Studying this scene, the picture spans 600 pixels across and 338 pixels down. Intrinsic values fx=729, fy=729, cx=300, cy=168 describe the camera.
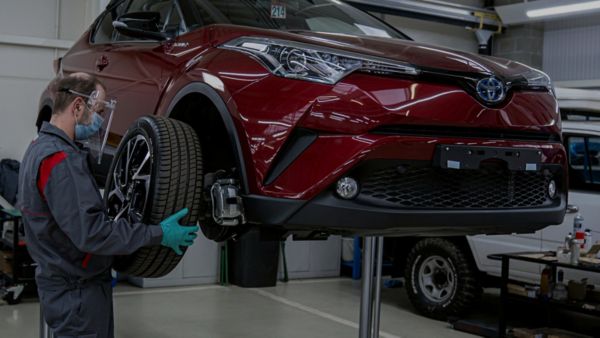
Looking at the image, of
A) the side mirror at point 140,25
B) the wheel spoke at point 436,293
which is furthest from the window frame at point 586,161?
the side mirror at point 140,25

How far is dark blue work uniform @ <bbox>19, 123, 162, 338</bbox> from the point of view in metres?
2.32

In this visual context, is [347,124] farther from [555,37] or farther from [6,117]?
[555,37]

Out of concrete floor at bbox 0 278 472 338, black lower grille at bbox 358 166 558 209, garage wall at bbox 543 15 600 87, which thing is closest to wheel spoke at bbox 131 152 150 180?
black lower grille at bbox 358 166 558 209

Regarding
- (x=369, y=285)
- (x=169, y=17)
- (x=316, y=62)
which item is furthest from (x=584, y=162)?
(x=316, y=62)

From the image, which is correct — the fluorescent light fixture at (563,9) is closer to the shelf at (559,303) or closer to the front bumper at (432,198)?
the shelf at (559,303)

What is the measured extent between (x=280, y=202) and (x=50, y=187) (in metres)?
0.75

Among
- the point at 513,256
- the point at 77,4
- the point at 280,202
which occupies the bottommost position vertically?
the point at 513,256

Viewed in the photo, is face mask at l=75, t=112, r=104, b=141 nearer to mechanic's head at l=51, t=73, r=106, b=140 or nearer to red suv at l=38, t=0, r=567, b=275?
mechanic's head at l=51, t=73, r=106, b=140

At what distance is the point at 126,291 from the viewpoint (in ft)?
23.6

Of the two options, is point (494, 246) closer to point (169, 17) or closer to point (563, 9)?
point (169, 17)

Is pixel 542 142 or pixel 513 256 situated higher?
pixel 542 142

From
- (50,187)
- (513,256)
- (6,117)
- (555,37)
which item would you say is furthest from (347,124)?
(555,37)

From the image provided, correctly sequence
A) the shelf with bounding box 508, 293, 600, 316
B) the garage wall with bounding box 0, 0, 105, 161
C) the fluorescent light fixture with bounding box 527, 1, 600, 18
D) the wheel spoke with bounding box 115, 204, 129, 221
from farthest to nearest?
the fluorescent light fixture with bounding box 527, 1, 600, 18 → the garage wall with bounding box 0, 0, 105, 161 → the shelf with bounding box 508, 293, 600, 316 → the wheel spoke with bounding box 115, 204, 129, 221

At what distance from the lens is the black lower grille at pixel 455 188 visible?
229 cm
